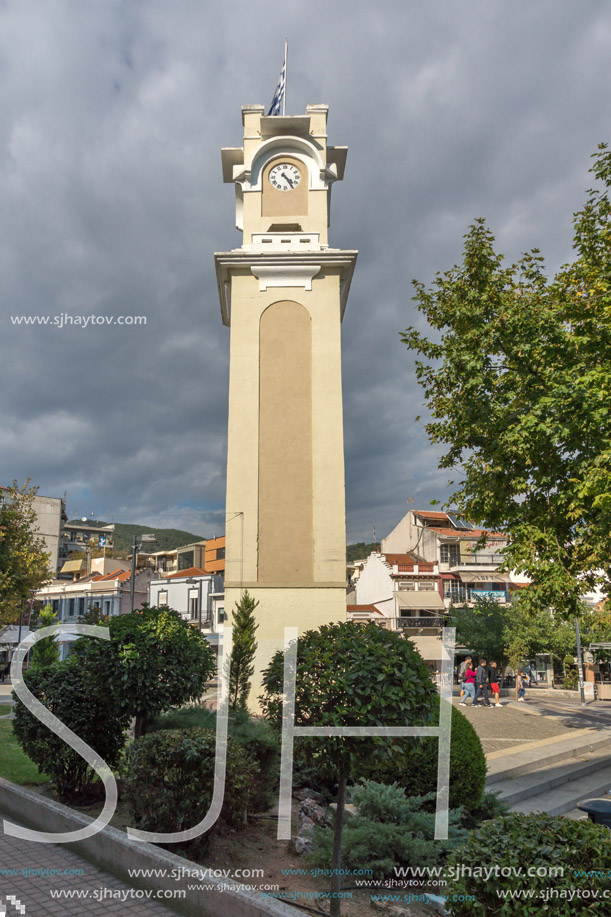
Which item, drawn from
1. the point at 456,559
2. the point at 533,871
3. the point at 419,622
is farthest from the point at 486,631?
the point at 533,871

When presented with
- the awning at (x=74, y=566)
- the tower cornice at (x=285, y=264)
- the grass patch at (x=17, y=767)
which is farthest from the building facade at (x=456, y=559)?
the awning at (x=74, y=566)

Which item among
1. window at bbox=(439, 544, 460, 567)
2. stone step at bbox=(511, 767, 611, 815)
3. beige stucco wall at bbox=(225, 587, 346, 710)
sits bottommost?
stone step at bbox=(511, 767, 611, 815)

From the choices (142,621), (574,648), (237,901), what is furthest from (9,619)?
(574,648)

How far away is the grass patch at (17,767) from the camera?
8703 mm

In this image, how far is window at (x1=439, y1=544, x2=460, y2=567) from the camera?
51.5m

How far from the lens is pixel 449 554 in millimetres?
51656

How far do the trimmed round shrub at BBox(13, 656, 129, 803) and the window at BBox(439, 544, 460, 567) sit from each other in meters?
46.0

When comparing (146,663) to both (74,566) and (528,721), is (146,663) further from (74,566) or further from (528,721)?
(74,566)

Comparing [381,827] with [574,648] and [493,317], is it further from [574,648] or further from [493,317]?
[574,648]

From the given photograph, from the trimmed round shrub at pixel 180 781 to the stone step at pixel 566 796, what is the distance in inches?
178

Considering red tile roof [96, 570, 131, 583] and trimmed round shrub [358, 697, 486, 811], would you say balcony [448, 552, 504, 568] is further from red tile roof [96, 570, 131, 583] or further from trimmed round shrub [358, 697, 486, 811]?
trimmed round shrub [358, 697, 486, 811]

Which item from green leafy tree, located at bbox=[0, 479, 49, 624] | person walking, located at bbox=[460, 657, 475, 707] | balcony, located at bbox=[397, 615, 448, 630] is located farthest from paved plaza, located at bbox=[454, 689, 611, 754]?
balcony, located at bbox=[397, 615, 448, 630]

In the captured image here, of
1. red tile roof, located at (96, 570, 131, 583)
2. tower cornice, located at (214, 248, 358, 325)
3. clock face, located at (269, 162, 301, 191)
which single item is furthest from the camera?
red tile roof, located at (96, 570, 131, 583)

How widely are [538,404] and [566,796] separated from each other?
6.30 metres
